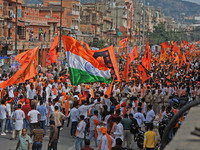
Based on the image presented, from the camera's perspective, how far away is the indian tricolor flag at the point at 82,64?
49.7 feet

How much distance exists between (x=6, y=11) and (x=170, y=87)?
26.8 metres

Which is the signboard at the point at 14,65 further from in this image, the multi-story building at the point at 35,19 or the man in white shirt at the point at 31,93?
the multi-story building at the point at 35,19

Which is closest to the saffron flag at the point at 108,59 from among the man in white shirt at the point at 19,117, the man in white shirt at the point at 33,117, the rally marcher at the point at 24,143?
the man in white shirt at the point at 33,117

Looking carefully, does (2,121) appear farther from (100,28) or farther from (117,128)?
(100,28)

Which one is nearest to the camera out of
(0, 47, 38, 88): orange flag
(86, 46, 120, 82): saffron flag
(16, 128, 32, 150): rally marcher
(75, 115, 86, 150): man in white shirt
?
(16, 128, 32, 150): rally marcher

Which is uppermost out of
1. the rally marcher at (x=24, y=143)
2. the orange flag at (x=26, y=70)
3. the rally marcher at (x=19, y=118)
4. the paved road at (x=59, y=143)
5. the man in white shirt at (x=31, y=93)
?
the orange flag at (x=26, y=70)

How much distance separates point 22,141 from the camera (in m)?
9.84

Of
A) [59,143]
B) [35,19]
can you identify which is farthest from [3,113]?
[35,19]

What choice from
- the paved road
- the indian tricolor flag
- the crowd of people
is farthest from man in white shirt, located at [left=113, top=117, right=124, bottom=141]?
the indian tricolor flag

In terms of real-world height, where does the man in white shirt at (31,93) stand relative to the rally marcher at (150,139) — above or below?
below

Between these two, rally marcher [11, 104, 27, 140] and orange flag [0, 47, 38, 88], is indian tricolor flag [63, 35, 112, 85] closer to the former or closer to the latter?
orange flag [0, 47, 38, 88]

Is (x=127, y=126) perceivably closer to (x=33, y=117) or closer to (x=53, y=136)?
(x=53, y=136)

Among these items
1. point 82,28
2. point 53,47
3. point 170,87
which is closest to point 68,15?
point 82,28

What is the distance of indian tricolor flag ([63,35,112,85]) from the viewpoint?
1515cm
